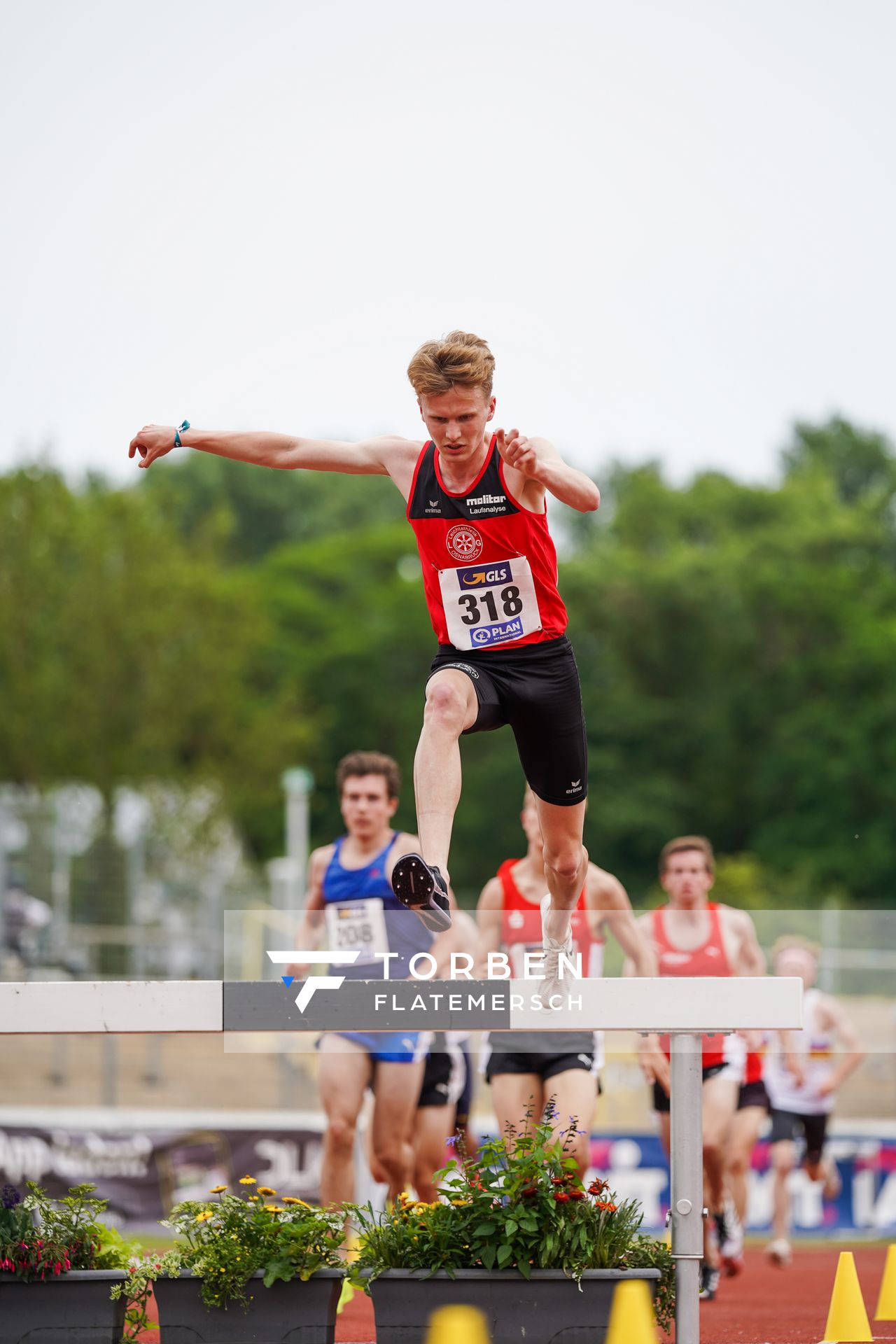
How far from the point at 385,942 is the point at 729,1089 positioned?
2.12 m

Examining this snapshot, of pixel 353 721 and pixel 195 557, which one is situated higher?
pixel 195 557

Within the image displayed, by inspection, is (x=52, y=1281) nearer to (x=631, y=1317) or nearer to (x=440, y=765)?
(x=631, y=1317)

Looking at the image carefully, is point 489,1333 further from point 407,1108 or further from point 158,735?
point 158,735

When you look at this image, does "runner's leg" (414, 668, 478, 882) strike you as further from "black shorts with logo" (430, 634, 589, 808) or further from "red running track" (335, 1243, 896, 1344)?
"red running track" (335, 1243, 896, 1344)

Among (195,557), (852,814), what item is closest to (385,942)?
(195,557)

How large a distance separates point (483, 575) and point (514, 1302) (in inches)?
95.9

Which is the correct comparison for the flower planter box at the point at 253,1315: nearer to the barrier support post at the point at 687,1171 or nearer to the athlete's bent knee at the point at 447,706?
the barrier support post at the point at 687,1171

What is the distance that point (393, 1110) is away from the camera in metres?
7.99

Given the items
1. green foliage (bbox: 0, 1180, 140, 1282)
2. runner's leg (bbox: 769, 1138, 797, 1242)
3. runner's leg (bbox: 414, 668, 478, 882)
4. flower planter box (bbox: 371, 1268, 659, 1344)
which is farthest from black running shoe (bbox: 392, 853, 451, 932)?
runner's leg (bbox: 769, 1138, 797, 1242)

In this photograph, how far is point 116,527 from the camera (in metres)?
36.8

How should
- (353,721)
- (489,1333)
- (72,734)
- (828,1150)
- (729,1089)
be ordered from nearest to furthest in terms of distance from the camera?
1. (489,1333)
2. (729,1089)
3. (828,1150)
4. (72,734)
5. (353,721)

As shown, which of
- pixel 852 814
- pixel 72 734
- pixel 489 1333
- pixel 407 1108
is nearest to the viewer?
pixel 489 1333

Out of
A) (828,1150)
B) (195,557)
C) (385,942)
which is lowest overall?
(828,1150)

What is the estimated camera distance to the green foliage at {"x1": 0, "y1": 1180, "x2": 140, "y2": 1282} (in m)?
5.43
